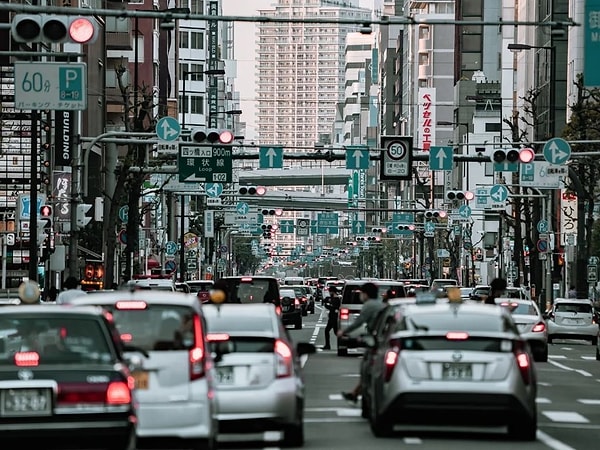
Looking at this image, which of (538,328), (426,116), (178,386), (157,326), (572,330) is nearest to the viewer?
(178,386)

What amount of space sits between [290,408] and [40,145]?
184ft

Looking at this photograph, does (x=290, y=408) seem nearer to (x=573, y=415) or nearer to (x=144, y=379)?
(x=144, y=379)

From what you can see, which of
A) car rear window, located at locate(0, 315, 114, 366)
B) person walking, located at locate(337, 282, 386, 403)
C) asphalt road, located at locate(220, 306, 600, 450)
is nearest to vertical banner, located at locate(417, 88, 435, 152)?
asphalt road, located at locate(220, 306, 600, 450)

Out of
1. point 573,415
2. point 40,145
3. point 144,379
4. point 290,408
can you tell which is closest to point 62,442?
point 144,379

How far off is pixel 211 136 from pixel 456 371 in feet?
115

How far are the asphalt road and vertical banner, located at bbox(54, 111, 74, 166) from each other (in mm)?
39157

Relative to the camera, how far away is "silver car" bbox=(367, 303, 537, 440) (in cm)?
1973

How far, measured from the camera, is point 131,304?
17375 mm

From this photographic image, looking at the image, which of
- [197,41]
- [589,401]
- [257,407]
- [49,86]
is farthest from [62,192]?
[197,41]

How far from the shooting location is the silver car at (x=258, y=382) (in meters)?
19.1

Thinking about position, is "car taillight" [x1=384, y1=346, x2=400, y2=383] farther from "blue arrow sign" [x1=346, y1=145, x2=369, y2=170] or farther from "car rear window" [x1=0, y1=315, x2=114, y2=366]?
"blue arrow sign" [x1=346, y1=145, x2=369, y2=170]

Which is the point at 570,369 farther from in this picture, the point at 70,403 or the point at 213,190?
the point at 213,190

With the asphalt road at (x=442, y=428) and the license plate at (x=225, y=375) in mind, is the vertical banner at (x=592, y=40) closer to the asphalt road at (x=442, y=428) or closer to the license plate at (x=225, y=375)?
the asphalt road at (x=442, y=428)

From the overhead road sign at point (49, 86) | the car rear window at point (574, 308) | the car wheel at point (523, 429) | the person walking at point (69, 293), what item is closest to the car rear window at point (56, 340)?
the car wheel at point (523, 429)
